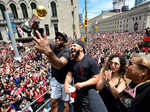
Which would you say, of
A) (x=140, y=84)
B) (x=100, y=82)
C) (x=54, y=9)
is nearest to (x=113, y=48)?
(x=100, y=82)

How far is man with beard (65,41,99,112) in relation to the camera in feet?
6.11

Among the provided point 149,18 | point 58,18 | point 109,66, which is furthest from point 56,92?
point 149,18

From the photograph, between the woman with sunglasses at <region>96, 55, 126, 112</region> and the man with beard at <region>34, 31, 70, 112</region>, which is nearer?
the woman with sunglasses at <region>96, 55, 126, 112</region>

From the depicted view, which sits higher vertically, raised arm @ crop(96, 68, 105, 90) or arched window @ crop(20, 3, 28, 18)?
arched window @ crop(20, 3, 28, 18)

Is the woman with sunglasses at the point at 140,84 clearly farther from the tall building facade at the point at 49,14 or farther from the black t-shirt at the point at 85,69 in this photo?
the tall building facade at the point at 49,14

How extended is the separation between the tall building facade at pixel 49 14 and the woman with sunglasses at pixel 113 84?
64.9 ft

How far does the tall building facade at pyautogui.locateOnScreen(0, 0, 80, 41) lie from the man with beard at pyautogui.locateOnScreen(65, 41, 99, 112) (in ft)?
64.6

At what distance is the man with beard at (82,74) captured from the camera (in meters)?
1.86

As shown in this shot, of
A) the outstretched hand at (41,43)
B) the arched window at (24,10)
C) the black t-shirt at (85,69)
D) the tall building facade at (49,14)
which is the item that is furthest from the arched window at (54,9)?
the outstretched hand at (41,43)

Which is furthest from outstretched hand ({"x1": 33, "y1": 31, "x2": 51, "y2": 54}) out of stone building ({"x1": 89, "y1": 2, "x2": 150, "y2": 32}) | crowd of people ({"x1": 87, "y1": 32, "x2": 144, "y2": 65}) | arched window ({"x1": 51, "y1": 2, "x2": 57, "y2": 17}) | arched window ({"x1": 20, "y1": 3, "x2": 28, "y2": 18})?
stone building ({"x1": 89, "y1": 2, "x2": 150, "y2": 32})

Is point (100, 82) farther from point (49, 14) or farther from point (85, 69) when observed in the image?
point (49, 14)

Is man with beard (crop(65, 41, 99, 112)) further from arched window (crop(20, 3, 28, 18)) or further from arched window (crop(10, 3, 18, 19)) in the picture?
arched window (crop(10, 3, 18, 19))

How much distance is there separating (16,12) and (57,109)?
27.2 meters

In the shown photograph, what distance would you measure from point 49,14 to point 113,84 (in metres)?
25.8
